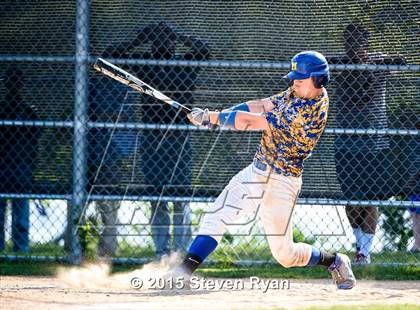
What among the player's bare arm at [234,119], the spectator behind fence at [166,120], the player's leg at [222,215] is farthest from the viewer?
the spectator behind fence at [166,120]

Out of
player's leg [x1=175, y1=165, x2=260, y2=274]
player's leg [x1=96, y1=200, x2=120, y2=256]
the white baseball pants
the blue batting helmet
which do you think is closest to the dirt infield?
player's leg [x1=175, y1=165, x2=260, y2=274]

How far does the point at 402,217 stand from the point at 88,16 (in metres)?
3.86

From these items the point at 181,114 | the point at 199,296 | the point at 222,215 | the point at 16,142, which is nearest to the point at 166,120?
the point at 181,114

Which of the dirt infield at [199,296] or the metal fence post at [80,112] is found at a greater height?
the metal fence post at [80,112]

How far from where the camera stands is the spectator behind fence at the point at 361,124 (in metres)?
7.36

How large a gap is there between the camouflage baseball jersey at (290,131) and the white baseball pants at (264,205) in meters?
0.10

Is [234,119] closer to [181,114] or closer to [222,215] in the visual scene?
[222,215]

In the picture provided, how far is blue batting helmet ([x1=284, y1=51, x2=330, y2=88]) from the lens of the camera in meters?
5.53

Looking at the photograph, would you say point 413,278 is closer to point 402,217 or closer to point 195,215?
point 402,217

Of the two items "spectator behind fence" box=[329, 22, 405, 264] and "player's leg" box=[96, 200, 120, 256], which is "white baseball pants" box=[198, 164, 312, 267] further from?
"player's leg" box=[96, 200, 120, 256]

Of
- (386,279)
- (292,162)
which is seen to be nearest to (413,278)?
(386,279)

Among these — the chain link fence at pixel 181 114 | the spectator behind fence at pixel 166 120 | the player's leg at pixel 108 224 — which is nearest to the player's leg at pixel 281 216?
the chain link fence at pixel 181 114

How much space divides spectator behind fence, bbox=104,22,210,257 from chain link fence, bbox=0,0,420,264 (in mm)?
12

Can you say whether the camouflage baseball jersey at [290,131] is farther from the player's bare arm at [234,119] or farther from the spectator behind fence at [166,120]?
the spectator behind fence at [166,120]
